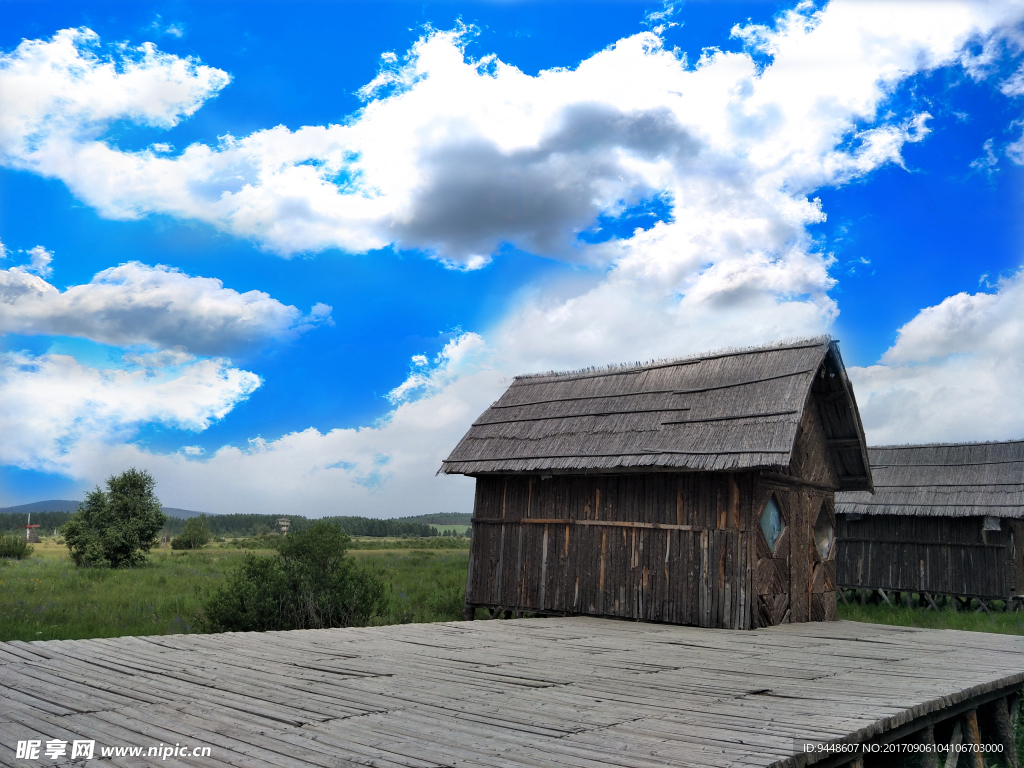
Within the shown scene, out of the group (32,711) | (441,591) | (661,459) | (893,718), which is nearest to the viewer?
(32,711)

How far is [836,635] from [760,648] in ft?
9.07

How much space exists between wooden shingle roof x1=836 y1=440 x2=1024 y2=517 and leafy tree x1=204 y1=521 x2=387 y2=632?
16457 millimetres

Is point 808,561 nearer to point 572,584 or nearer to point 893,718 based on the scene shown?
point 572,584

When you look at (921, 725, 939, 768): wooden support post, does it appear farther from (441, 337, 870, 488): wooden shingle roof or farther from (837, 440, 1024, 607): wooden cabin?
(837, 440, 1024, 607): wooden cabin

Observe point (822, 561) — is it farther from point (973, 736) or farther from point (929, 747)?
point (929, 747)

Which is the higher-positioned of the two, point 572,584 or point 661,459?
point 661,459

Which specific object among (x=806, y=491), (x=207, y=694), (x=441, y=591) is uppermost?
(x=806, y=491)

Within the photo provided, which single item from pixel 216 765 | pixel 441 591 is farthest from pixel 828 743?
pixel 441 591

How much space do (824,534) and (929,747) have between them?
9799 millimetres

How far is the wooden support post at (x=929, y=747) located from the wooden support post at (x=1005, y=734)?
2385 millimetres

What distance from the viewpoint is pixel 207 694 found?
5770 mm

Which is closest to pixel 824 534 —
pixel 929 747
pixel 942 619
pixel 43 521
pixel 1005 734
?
pixel 942 619

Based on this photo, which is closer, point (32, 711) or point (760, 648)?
point (32, 711)

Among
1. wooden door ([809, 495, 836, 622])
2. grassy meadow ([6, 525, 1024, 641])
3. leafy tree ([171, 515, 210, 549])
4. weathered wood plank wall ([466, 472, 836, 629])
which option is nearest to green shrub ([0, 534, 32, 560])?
grassy meadow ([6, 525, 1024, 641])
